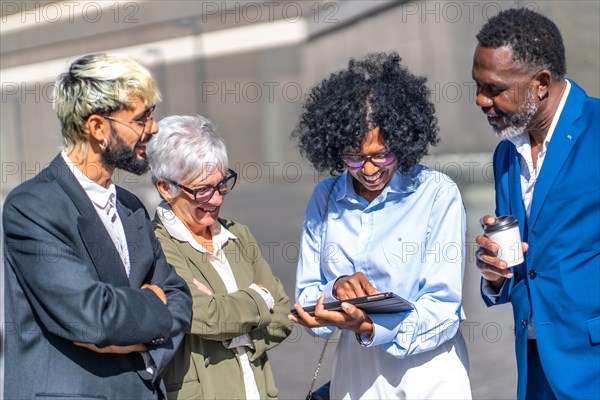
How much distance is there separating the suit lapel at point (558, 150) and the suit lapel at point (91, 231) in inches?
55.6

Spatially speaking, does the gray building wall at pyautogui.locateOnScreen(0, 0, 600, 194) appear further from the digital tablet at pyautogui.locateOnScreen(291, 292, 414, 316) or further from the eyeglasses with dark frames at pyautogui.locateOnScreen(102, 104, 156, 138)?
the eyeglasses with dark frames at pyautogui.locateOnScreen(102, 104, 156, 138)

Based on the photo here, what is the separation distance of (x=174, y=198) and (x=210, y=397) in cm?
80

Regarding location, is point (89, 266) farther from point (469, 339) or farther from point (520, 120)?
point (469, 339)

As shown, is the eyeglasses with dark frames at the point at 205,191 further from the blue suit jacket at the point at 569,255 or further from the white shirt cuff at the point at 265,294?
the blue suit jacket at the point at 569,255

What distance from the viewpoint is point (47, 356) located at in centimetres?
281

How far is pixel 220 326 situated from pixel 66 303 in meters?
0.75

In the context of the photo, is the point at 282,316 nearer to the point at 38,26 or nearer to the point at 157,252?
the point at 157,252

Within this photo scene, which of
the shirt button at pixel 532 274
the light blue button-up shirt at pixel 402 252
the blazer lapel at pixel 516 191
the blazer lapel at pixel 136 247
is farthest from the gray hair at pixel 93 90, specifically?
the shirt button at pixel 532 274

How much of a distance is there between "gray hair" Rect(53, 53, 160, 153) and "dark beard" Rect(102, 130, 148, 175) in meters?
0.08

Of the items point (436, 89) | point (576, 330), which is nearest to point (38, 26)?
point (436, 89)

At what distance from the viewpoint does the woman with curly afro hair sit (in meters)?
3.24

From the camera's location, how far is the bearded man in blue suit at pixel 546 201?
9.86 feet

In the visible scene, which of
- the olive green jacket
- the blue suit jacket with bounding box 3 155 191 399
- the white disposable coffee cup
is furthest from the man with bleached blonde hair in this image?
the white disposable coffee cup

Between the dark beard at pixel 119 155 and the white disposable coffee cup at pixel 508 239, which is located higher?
the dark beard at pixel 119 155
